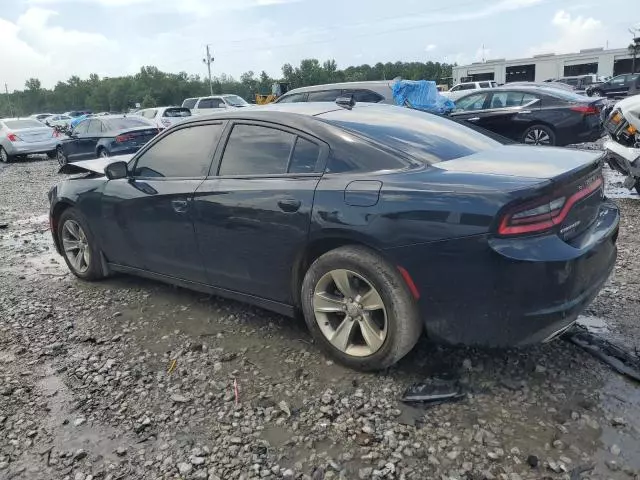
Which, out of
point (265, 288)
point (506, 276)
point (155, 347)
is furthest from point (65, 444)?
point (506, 276)

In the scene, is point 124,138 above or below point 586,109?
below

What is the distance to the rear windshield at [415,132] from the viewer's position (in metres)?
3.28

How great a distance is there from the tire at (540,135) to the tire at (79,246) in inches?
351

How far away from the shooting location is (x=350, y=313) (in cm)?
319

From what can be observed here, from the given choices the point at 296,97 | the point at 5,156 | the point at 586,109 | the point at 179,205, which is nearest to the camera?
the point at 179,205

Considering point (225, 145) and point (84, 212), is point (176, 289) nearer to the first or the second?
point (84, 212)

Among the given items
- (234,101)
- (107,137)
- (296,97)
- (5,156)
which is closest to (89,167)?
(296,97)

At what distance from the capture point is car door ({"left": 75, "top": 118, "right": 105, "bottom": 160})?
14898mm

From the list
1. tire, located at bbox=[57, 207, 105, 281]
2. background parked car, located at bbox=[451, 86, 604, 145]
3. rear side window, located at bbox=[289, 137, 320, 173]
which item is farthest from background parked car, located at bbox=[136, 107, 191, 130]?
rear side window, located at bbox=[289, 137, 320, 173]

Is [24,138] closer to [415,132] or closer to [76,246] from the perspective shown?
[76,246]

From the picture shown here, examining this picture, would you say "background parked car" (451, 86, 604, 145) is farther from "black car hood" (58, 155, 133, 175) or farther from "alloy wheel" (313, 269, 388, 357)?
"alloy wheel" (313, 269, 388, 357)

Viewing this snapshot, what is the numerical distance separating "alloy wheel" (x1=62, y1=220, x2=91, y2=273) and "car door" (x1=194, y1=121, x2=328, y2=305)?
1.81m

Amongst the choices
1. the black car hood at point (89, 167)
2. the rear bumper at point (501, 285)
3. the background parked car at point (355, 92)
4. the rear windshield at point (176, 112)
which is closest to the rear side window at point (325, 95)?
the background parked car at point (355, 92)

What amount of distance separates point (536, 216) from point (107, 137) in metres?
13.7
